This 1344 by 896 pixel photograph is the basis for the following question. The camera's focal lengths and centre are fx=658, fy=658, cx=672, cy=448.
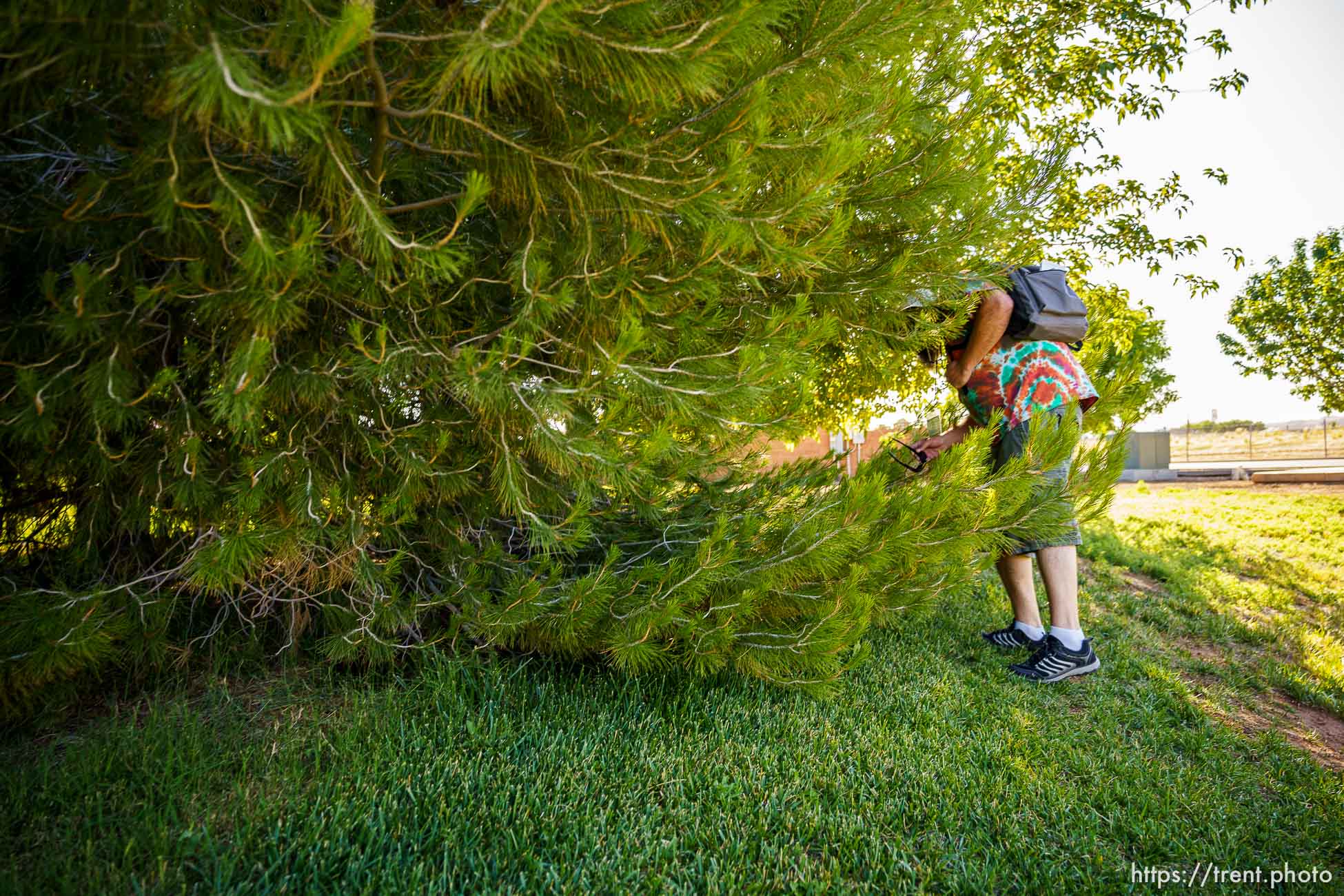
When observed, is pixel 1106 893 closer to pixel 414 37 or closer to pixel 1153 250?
pixel 414 37

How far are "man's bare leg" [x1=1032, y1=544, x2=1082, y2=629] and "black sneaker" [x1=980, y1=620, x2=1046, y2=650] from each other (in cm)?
23

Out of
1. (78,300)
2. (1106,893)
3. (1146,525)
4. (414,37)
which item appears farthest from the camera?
(1146,525)

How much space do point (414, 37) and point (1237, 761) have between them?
3.79 metres

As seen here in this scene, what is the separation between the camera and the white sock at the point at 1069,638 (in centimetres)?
332

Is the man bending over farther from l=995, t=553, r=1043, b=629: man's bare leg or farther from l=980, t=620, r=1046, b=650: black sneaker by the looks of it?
l=980, t=620, r=1046, b=650: black sneaker

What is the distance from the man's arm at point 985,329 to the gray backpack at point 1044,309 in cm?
5

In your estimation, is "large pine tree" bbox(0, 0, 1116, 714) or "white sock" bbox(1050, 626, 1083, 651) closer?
"large pine tree" bbox(0, 0, 1116, 714)

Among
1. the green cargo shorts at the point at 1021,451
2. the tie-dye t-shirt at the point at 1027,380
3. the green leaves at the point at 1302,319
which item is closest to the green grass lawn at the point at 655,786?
the green cargo shorts at the point at 1021,451

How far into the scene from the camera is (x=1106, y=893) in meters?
1.81

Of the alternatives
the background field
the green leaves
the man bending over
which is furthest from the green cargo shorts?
the background field

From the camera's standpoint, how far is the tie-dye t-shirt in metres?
3.21

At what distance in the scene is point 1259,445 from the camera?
92.3 ft

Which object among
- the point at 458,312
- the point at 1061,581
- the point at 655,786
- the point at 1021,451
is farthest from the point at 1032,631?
the point at 458,312

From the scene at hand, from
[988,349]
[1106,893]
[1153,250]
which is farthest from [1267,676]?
[1153,250]
